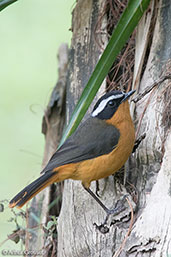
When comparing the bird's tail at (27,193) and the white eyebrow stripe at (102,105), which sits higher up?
the white eyebrow stripe at (102,105)

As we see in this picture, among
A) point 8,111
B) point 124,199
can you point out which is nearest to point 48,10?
point 8,111

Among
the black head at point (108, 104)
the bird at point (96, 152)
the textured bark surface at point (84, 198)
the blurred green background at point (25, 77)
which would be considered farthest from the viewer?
the blurred green background at point (25, 77)

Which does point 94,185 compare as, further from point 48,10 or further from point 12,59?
point 48,10

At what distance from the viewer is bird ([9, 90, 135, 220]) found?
16.0 ft

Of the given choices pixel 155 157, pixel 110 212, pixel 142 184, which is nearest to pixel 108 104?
pixel 155 157

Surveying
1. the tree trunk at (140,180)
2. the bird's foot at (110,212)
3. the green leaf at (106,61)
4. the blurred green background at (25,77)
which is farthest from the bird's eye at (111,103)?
the blurred green background at (25,77)

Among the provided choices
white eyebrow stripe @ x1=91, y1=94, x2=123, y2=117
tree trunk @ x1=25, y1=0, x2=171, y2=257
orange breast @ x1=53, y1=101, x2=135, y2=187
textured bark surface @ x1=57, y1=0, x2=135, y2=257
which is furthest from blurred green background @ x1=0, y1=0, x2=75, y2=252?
orange breast @ x1=53, y1=101, x2=135, y2=187

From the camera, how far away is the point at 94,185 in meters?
5.25

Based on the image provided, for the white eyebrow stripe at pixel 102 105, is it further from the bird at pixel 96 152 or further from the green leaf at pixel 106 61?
the green leaf at pixel 106 61

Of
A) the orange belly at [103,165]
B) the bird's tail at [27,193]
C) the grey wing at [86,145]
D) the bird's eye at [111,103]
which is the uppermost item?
the bird's eye at [111,103]

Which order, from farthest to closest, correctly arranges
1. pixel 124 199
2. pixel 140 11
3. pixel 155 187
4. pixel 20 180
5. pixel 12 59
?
pixel 12 59 < pixel 20 180 < pixel 140 11 < pixel 124 199 < pixel 155 187

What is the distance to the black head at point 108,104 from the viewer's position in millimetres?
5023

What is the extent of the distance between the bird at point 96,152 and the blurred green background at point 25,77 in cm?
355

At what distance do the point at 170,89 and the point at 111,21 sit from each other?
1.36m
